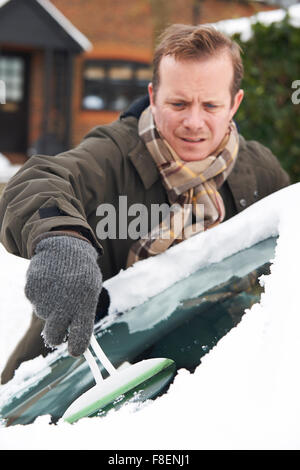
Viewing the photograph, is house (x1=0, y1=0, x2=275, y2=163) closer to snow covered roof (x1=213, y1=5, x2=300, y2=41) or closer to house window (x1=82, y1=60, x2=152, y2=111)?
house window (x1=82, y1=60, x2=152, y2=111)

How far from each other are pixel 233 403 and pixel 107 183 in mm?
993

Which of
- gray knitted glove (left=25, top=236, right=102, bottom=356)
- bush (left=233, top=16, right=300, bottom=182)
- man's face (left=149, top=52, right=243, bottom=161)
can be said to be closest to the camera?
gray knitted glove (left=25, top=236, right=102, bottom=356)

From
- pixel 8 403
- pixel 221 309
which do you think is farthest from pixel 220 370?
pixel 8 403

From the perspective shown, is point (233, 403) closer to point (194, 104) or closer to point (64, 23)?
point (194, 104)

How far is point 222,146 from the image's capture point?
1782 mm

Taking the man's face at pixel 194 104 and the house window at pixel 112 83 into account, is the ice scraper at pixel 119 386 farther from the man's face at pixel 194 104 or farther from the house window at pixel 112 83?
the house window at pixel 112 83

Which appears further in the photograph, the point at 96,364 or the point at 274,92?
the point at 274,92

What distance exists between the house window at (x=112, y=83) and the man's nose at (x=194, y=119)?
37.4ft

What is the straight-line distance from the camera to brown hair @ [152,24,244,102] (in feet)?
5.22

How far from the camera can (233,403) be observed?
87 cm

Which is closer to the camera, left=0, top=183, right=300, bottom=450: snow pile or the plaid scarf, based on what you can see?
left=0, top=183, right=300, bottom=450: snow pile

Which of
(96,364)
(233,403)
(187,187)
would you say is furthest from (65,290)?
(187,187)

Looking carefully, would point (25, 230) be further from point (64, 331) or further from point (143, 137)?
point (143, 137)

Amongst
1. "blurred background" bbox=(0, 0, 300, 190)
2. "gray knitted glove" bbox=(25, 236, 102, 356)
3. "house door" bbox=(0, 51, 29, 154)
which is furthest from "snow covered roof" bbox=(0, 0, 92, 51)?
"gray knitted glove" bbox=(25, 236, 102, 356)
